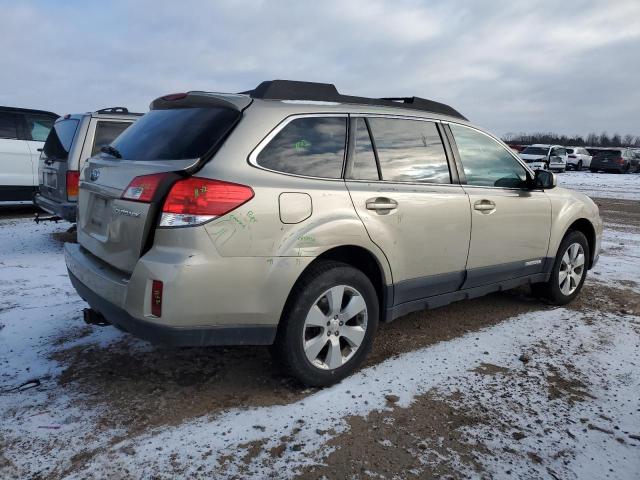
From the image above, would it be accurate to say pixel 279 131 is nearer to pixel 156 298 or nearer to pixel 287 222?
pixel 287 222

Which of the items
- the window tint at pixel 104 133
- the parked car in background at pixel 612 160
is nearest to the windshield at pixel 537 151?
the parked car in background at pixel 612 160

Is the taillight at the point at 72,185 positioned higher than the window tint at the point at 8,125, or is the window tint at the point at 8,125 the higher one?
the window tint at the point at 8,125

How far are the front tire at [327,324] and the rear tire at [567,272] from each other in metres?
2.39

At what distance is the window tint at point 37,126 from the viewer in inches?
351

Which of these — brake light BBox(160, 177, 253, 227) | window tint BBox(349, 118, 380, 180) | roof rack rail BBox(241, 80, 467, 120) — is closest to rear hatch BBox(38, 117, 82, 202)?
roof rack rail BBox(241, 80, 467, 120)

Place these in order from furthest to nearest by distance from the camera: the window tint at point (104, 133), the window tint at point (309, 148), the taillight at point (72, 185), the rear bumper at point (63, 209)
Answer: the window tint at point (104, 133), the taillight at point (72, 185), the rear bumper at point (63, 209), the window tint at point (309, 148)

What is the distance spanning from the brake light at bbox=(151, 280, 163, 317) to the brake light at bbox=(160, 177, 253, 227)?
0.30m

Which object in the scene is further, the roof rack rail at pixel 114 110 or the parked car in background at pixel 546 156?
the parked car in background at pixel 546 156

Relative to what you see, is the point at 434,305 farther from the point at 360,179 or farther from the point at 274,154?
the point at 274,154

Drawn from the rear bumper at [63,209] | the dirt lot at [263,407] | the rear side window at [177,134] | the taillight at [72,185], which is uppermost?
the rear side window at [177,134]

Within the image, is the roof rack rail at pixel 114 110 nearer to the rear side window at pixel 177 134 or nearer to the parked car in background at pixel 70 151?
the parked car in background at pixel 70 151

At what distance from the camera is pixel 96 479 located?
7.13 feet

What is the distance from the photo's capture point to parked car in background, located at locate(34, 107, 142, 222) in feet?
19.9

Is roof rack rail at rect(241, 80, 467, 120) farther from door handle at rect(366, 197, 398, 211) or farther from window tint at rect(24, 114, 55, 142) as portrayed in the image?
window tint at rect(24, 114, 55, 142)
